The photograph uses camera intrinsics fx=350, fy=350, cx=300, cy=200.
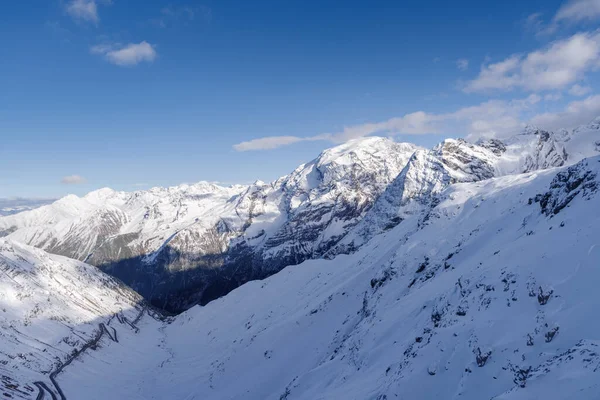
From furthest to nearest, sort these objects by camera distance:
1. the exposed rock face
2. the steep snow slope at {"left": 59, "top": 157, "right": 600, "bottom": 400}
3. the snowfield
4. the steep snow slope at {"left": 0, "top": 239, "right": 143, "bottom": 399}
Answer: the steep snow slope at {"left": 0, "top": 239, "right": 143, "bottom": 399} < the exposed rock face < the snowfield < the steep snow slope at {"left": 59, "top": 157, "right": 600, "bottom": 400}

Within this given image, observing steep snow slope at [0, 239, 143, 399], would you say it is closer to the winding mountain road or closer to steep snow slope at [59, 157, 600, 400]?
the winding mountain road

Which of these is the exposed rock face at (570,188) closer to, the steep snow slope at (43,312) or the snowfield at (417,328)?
the snowfield at (417,328)

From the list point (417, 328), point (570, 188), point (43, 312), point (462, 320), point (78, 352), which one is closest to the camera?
point (462, 320)

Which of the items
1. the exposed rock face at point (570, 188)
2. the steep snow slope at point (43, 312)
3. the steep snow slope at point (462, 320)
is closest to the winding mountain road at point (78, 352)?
the steep snow slope at point (43, 312)

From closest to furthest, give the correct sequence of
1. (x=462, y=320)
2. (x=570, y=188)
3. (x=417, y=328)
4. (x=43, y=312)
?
(x=462, y=320) → (x=417, y=328) → (x=570, y=188) → (x=43, y=312)

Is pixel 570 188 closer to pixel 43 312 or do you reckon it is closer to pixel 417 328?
pixel 417 328

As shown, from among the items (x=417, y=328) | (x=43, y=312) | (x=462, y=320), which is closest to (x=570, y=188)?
(x=417, y=328)

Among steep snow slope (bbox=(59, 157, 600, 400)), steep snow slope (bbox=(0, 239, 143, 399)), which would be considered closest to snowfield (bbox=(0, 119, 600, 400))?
steep snow slope (bbox=(59, 157, 600, 400))
